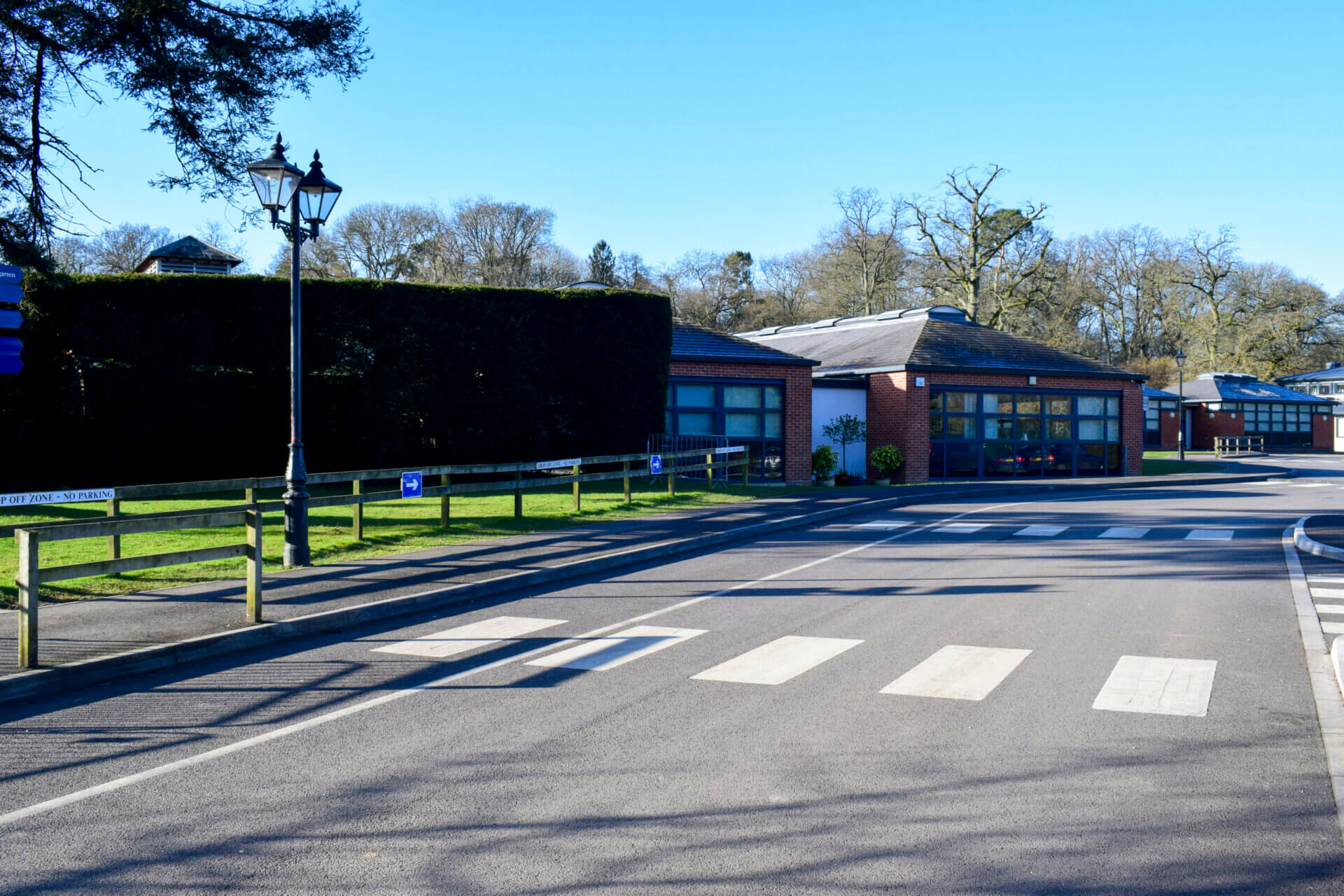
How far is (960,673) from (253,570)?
5.56m

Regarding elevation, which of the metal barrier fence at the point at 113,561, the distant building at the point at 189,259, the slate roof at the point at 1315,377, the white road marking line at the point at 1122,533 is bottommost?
the white road marking line at the point at 1122,533

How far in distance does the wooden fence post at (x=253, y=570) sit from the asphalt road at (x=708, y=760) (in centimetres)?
60

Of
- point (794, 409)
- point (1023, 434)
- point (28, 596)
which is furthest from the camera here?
point (1023, 434)

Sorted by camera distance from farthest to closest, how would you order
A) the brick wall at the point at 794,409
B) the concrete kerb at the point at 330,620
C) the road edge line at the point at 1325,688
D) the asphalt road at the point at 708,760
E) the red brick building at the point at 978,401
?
1. the red brick building at the point at 978,401
2. the brick wall at the point at 794,409
3. the concrete kerb at the point at 330,620
4. the road edge line at the point at 1325,688
5. the asphalt road at the point at 708,760

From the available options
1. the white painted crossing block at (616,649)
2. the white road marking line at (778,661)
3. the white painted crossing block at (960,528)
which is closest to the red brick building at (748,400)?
the white painted crossing block at (960,528)

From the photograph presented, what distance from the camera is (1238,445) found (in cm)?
5809

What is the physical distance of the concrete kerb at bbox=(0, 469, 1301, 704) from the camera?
6867mm

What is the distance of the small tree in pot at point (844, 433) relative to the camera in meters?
29.6

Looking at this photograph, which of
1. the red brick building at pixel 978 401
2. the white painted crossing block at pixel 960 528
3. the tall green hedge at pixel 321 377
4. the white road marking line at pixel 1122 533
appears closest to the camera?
the white road marking line at pixel 1122 533

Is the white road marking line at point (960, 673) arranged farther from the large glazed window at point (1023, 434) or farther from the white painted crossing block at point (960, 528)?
the large glazed window at point (1023, 434)

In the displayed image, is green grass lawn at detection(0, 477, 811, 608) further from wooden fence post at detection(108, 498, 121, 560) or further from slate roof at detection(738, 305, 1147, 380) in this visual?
slate roof at detection(738, 305, 1147, 380)

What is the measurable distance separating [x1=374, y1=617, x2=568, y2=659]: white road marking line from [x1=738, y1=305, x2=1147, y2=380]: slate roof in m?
22.9

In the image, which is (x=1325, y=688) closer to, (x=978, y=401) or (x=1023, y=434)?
(x=978, y=401)

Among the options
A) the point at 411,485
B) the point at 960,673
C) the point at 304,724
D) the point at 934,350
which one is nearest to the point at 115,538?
the point at 411,485
